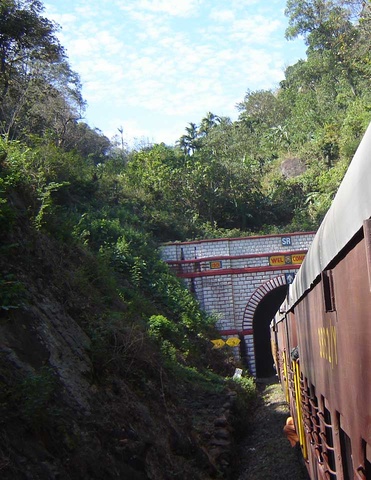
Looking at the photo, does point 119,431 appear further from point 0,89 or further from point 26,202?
point 0,89

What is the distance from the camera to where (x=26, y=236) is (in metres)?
7.73

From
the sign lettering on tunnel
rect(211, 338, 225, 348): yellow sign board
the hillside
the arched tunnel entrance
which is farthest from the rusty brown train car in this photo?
the arched tunnel entrance

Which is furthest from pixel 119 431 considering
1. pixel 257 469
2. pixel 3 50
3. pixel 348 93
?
pixel 348 93

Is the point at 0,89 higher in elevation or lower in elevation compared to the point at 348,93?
lower

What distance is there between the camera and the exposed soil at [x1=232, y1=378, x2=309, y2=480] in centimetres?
881

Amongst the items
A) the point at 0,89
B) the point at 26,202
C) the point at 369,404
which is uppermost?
the point at 0,89

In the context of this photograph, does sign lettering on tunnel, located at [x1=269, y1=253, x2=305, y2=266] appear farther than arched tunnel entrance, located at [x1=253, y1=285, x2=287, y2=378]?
No

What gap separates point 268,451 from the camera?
10164mm

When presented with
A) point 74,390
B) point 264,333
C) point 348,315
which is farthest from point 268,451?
point 264,333

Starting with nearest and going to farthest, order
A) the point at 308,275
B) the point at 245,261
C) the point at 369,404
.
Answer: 1. the point at 369,404
2. the point at 308,275
3. the point at 245,261

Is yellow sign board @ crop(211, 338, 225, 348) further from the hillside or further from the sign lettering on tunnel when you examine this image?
the hillside

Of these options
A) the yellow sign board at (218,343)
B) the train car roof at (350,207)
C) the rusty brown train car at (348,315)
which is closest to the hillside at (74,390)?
the rusty brown train car at (348,315)

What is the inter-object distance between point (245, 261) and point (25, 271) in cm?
1478

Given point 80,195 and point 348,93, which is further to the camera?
point 348,93
